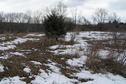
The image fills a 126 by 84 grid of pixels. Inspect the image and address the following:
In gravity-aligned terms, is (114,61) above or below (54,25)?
below

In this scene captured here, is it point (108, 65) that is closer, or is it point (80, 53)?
point (108, 65)

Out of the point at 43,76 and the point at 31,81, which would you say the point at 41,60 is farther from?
the point at 31,81

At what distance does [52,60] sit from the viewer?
195 inches

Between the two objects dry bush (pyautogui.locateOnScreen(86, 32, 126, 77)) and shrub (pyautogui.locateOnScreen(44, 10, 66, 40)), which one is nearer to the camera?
dry bush (pyautogui.locateOnScreen(86, 32, 126, 77))

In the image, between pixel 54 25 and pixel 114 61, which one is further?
pixel 54 25

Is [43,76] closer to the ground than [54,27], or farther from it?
closer to the ground

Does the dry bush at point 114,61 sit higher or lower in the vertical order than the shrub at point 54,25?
lower

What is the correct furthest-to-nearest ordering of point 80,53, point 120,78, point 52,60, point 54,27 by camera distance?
1. point 54,27
2. point 80,53
3. point 52,60
4. point 120,78

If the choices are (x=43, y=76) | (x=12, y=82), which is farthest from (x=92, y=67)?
(x=12, y=82)

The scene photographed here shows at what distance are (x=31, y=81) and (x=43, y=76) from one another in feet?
1.39

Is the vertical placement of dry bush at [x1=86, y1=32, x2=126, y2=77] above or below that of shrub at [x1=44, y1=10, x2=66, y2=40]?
below

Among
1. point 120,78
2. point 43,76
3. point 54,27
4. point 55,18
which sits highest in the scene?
point 55,18

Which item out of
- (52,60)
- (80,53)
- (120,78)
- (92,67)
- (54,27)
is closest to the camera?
(120,78)

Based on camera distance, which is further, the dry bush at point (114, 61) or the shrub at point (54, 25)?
the shrub at point (54, 25)
